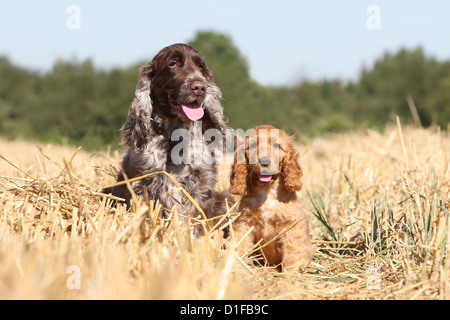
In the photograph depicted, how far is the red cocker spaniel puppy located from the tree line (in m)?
16.3

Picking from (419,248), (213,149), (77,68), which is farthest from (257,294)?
(77,68)

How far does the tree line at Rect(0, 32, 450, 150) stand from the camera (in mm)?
25375

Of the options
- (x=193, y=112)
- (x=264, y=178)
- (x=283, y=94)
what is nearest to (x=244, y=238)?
(x=264, y=178)

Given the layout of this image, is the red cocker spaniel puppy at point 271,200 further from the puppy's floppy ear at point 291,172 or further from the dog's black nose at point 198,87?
the dog's black nose at point 198,87

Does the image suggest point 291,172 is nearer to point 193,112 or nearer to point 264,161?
point 264,161

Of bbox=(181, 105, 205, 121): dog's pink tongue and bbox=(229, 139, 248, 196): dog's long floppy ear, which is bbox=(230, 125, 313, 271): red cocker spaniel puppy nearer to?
bbox=(229, 139, 248, 196): dog's long floppy ear

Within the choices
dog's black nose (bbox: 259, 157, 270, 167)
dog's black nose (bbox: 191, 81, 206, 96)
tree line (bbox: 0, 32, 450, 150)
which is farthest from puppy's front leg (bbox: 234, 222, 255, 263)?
tree line (bbox: 0, 32, 450, 150)

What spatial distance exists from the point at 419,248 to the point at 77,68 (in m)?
34.0

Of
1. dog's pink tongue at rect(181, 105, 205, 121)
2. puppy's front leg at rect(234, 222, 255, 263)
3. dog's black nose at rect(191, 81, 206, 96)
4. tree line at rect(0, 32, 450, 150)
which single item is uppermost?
tree line at rect(0, 32, 450, 150)

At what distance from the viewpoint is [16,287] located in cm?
224

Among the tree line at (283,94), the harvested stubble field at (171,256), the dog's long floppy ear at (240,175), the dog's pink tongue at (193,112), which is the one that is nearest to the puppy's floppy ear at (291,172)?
the dog's long floppy ear at (240,175)

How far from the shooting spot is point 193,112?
4266 millimetres
